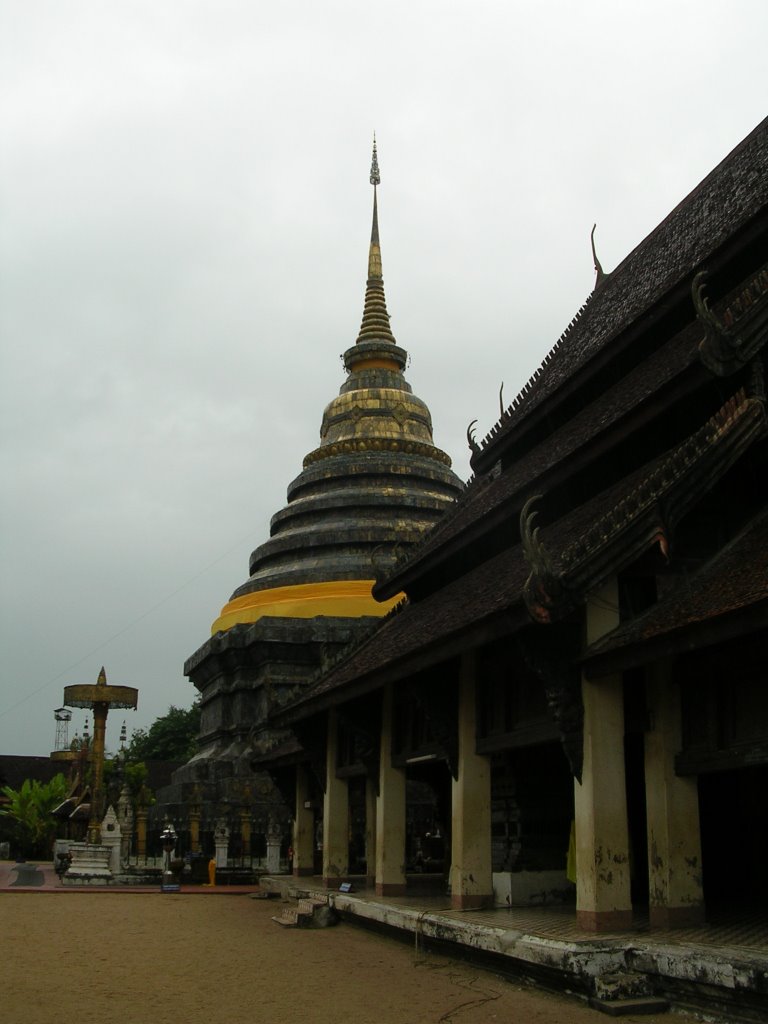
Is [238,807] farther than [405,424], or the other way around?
[405,424]

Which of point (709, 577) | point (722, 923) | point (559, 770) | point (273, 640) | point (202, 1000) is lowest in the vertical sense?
point (202, 1000)

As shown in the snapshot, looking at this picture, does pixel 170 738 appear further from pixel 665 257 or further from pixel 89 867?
pixel 665 257

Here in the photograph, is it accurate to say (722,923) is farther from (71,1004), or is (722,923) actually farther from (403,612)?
(403,612)

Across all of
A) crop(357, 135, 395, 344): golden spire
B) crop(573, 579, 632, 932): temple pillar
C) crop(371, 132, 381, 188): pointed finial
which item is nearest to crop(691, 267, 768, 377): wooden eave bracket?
crop(573, 579, 632, 932): temple pillar

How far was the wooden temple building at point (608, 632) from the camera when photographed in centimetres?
891

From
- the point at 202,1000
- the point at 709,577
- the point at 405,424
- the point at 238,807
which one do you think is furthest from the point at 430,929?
the point at 405,424

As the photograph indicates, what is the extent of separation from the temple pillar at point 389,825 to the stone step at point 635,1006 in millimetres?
6617

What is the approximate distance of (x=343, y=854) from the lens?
17031 millimetres

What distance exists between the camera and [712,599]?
27.3ft

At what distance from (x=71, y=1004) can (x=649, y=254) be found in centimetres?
1249

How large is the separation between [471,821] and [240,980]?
296 cm

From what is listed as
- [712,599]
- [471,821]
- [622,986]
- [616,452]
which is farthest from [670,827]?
[616,452]

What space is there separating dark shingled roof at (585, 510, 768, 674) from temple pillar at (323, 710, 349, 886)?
8.75m

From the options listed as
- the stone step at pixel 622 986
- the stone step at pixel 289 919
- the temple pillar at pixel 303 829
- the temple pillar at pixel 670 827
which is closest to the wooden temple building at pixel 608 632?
the temple pillar at pixel 670 827
